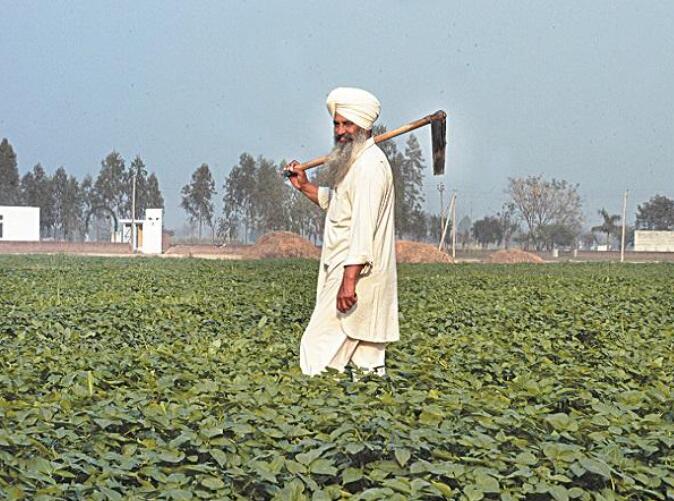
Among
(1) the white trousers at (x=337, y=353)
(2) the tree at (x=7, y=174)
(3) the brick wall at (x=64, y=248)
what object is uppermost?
(2) the tree at (x=7, y=174)

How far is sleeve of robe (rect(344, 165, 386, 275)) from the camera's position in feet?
15.2

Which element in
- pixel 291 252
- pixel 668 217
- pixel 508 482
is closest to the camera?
pixel 508 482

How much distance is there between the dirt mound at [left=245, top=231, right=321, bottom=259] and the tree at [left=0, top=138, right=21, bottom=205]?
97.3 ft

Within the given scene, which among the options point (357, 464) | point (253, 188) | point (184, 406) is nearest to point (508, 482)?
point (357, 464)

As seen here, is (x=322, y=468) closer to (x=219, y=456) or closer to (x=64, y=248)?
(x=219, y=456)

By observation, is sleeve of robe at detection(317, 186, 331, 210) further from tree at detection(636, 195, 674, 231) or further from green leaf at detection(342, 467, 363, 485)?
tree at detection(636, 195, 674, 231)

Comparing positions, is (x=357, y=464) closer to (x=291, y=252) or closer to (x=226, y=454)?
(x=226, y=454)

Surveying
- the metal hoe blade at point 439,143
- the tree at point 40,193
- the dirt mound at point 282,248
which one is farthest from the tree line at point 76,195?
the metal hoe blade at point 439,143

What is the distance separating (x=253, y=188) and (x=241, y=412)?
220ft

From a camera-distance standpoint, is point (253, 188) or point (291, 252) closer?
point (291, 252)

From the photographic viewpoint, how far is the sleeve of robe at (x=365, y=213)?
4637mm

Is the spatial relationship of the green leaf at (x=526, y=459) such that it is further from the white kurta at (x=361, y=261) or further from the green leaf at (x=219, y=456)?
the white kurta at (x=361, y=261)

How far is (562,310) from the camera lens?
1048 centimetres

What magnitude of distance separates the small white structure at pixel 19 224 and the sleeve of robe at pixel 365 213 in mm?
50777
